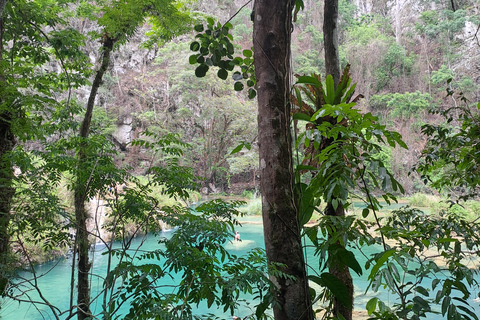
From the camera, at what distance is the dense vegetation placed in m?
0.93

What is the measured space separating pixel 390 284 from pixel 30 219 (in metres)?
1.90

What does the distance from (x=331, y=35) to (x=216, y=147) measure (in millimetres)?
11993

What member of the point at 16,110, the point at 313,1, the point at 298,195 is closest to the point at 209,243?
the point at 298,195

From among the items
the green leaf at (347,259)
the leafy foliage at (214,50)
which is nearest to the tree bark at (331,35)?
the leafy foliage at (214,50)

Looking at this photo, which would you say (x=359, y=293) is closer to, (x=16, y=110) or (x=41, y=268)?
(x=16, y=110)

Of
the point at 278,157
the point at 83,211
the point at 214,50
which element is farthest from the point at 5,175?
the point at 278,157

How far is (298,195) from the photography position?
0.97 m

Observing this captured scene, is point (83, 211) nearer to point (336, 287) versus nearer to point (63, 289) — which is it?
point (336, 287)

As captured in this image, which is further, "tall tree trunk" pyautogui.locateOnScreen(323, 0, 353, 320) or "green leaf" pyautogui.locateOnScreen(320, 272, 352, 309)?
"tall tree trunk" pyautogui.locateOnScreen(323, 0, 353, 320)

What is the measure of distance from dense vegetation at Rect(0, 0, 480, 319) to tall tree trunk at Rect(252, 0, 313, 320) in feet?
0.10

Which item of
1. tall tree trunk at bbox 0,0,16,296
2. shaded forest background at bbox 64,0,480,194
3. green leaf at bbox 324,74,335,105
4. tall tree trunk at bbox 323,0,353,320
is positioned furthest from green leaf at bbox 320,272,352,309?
shaded forest background at bbox 64,0,480,194

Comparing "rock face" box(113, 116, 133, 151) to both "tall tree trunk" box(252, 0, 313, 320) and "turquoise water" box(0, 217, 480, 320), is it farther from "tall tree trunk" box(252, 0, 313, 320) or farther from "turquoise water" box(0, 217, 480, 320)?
"tall tree trunk" box(252, 0, 313, 320)

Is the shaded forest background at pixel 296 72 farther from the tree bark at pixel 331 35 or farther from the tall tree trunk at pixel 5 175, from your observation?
the tree bark at pixel 331 35

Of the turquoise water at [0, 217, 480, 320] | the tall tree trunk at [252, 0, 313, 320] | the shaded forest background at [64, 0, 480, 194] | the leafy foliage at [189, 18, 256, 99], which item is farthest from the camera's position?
the shaded forest background at [64, 0, 480, 194]
